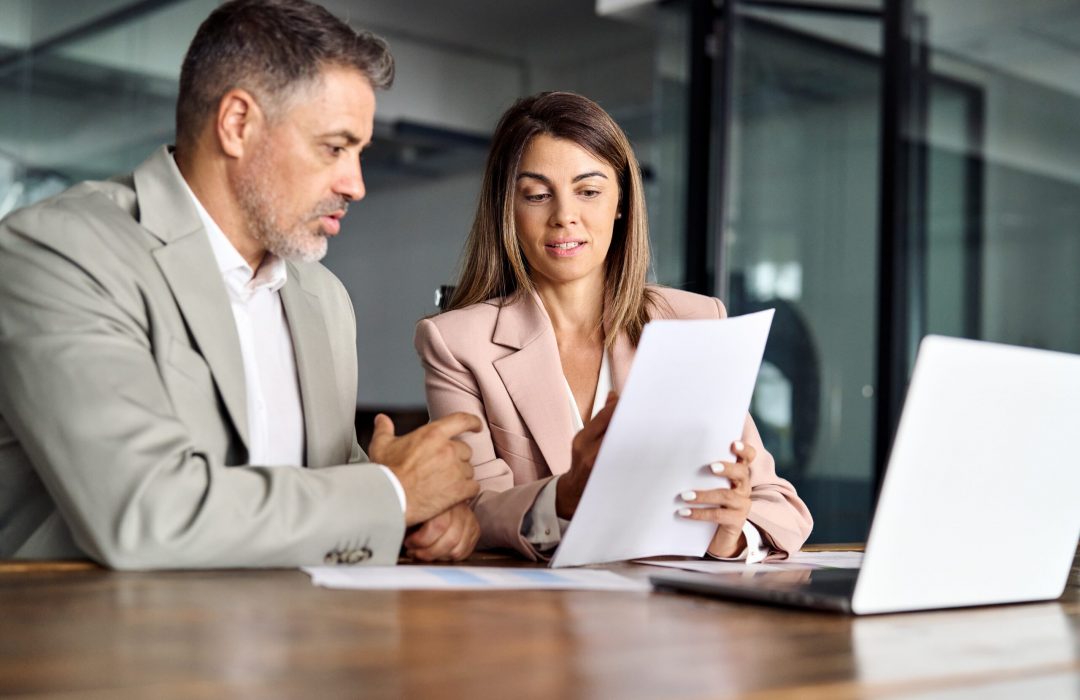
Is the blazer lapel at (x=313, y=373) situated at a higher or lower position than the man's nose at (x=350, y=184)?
lower

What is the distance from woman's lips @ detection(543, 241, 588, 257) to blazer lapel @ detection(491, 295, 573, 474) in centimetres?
12

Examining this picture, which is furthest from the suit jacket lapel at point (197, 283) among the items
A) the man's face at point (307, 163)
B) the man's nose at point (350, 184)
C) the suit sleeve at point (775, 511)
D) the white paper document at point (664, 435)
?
the suit sleeve at point (775, 511)

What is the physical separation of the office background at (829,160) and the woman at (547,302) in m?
1.91

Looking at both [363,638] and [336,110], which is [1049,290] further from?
[363,638]

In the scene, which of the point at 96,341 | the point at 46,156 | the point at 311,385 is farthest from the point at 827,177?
the point at 96,341

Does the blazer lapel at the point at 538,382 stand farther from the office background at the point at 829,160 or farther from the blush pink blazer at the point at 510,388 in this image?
the office background at the point at 829,160

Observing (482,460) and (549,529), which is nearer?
(549,529)

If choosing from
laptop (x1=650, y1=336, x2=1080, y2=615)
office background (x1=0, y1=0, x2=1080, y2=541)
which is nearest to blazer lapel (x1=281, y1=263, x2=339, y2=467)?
laptop (x1=650, y1=336, x2=1080, y2=615)

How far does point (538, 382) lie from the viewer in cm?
224

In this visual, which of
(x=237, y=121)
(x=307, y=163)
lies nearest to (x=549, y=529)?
(x=307, y=163)

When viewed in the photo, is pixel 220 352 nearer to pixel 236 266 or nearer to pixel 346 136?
pixel 236 266

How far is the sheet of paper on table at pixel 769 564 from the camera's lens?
5.17ft

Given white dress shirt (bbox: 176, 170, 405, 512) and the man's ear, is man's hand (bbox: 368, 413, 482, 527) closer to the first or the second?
white dress shirt (bbox: 176, 170, 405, 512)

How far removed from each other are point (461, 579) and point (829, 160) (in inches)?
177
